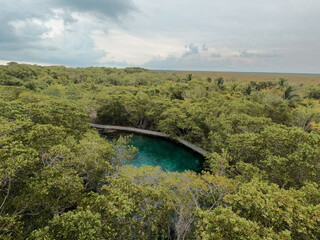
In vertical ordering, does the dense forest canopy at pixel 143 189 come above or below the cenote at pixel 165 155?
above

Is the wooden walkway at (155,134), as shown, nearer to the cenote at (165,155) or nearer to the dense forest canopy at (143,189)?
the cenote at (165,155)

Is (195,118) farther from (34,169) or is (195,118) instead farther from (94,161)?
(34,169)

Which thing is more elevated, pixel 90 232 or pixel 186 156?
pixel 90 232

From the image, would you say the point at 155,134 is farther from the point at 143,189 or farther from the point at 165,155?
the point at 143,189

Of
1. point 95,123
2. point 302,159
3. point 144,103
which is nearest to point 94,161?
point 302,159

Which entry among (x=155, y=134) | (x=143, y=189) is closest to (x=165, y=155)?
(x=155, y=134)

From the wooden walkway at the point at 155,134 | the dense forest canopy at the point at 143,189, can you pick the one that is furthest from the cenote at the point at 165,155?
the dense forest canopy at the point at 143,189

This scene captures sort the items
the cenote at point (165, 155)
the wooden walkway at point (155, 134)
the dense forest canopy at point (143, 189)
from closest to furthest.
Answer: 1. the dense forest canopy at point (143, 189)
2. the cenote at point (165, 155)
3. the wooden walkway at point (155, 134)

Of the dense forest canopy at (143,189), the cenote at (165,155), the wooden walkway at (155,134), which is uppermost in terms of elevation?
the dense forest canopy at (143,189)
